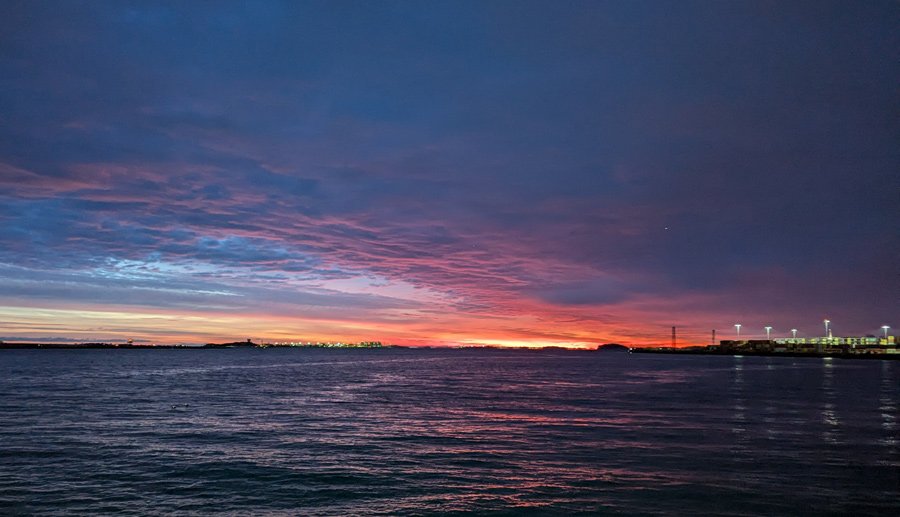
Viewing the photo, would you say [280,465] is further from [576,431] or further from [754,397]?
[754,397]

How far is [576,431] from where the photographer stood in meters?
40.3

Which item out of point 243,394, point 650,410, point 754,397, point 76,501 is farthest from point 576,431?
point 243,394

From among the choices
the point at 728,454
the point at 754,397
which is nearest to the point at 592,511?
the point at 728,454

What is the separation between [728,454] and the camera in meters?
31.9

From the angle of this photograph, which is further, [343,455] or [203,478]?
[343,455]

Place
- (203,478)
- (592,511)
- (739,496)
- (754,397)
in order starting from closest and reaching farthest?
(592,511) → (739,496) → (203,478) → (754,397)

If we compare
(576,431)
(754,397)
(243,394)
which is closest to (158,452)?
(576,431)

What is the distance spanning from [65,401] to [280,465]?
42.3 metres

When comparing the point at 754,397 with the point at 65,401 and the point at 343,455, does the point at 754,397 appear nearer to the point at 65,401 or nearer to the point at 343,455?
the point at 343,455

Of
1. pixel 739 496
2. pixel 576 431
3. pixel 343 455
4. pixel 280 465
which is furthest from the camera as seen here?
pixel 576 431

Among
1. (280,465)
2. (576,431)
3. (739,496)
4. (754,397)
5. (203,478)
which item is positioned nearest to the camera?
(739,496)

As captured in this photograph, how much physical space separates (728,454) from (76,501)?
31.5 metres

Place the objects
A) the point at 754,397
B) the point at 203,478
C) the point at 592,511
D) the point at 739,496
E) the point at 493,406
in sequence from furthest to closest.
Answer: the point at 754,397
the point at 493,406
the point at 203,478
the point at 739,496
the point at 592,511

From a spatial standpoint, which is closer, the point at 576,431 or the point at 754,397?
the point at 576,431
